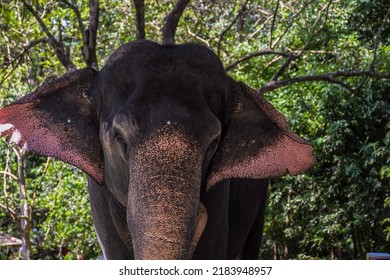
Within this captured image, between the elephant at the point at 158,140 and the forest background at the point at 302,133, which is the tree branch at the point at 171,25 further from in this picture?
the forest background at the point at 302,133

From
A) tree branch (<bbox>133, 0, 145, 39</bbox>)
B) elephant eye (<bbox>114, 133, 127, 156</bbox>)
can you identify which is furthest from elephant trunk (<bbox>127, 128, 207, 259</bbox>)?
tree branch (<bbox>133, 0, 145, 39</bbox>)

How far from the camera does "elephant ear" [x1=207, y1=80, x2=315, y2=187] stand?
3.65 metres

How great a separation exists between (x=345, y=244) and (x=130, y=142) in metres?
8.85

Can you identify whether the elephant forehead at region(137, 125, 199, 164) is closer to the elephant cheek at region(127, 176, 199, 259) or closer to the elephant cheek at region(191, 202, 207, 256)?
the elephant cheek at region(127, 176, 199, 259)

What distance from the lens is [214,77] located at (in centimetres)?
352

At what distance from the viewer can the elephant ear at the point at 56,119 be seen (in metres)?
3.61

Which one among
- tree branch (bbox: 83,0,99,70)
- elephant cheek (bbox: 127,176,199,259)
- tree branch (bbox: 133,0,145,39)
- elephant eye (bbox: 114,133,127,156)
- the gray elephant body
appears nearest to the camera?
elephant cheek (bbox: 127,176,199,259)

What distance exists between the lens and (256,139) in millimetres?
3705

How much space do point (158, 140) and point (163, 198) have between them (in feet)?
0.75

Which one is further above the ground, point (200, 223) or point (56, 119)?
point (56, 119)

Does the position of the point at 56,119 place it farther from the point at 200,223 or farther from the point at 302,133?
the point at 302,133

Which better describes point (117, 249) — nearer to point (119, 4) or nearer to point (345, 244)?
point (119, 4)

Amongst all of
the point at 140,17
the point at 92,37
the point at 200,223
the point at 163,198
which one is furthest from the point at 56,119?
the point at 92,37
